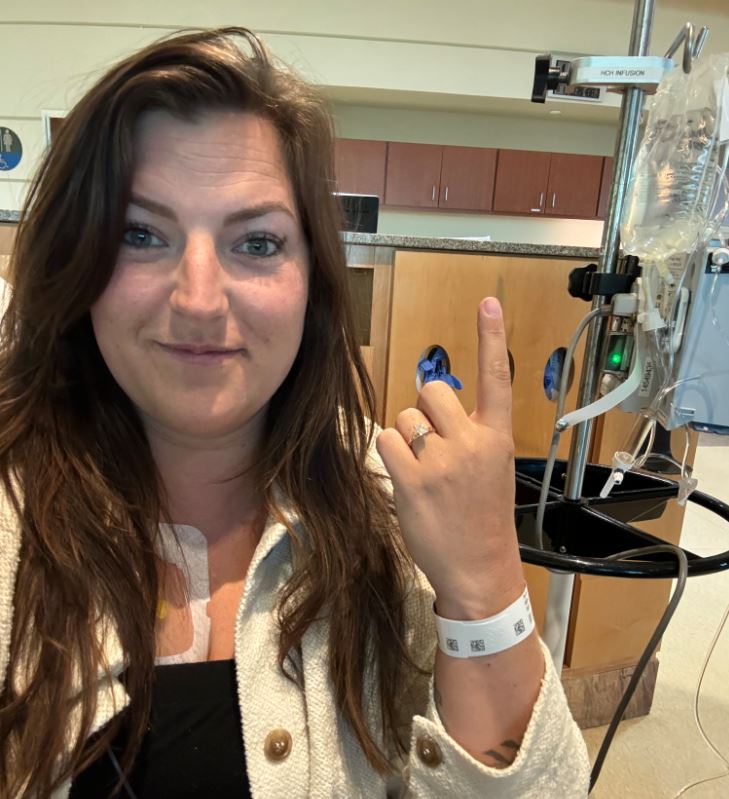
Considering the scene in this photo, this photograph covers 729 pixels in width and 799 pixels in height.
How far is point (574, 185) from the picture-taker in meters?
5.23

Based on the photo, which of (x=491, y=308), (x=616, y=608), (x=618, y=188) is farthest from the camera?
(x=616, y=608)

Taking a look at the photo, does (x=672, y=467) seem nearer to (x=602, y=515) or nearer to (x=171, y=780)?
(x=602, y=515)

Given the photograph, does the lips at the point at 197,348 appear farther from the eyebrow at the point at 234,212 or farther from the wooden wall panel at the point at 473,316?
the wooden wall panel at the point at 473,316

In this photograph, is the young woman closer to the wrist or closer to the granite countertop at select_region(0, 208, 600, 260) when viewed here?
the wrist

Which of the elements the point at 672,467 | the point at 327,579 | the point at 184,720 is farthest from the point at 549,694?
the point at 672,467

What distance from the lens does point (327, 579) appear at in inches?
27.6

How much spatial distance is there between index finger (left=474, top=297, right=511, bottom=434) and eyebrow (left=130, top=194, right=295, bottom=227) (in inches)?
10.0

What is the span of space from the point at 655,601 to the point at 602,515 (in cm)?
88

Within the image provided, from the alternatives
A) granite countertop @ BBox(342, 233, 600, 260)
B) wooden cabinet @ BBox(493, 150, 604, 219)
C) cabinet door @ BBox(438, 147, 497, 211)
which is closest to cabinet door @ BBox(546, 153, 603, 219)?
wooden cabinet @ BBox(493, 150, 604, 219)

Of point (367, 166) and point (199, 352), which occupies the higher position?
point (367, 166)

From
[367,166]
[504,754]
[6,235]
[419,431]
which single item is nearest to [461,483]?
[419,431]

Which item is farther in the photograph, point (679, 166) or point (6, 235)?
point (6, 235)

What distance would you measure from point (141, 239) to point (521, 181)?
5076 millimetres

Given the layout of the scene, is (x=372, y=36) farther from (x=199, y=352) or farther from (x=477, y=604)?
(x=477, y=604)
